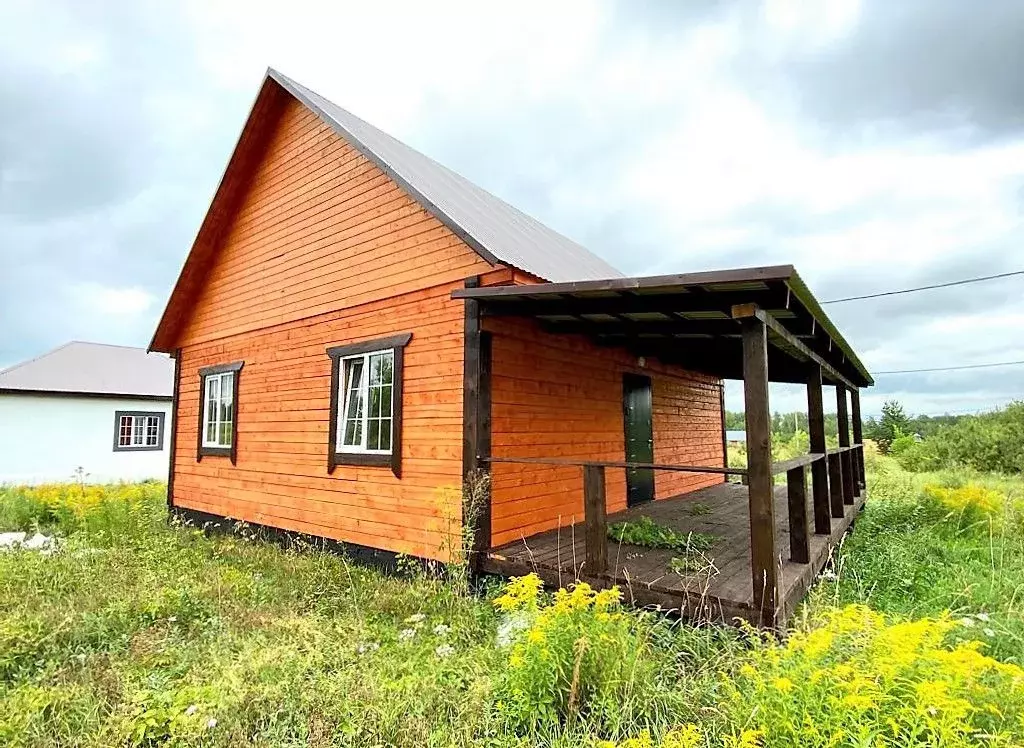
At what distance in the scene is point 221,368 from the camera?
9.73 meters

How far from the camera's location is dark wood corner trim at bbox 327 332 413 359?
21.4ft

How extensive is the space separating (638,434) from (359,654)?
6121 mm

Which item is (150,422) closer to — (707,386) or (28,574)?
(28,574)

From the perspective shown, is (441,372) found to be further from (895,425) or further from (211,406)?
(895,425)

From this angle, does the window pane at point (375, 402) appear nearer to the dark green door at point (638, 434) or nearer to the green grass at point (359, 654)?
the green grass at point (359, 654)

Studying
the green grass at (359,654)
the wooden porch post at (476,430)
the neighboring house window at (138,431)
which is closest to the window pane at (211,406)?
the green grass at (359,654)

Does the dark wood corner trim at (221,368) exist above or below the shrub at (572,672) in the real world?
above

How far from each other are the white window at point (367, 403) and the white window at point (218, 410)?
11.0ft

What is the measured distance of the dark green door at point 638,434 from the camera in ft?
29.1

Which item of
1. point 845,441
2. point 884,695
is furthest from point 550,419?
point 845,441

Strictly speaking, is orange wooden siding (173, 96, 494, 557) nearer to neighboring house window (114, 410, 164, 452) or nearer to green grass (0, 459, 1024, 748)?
green grass (0, 459, 1024, 748)

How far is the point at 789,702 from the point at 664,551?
129 inches

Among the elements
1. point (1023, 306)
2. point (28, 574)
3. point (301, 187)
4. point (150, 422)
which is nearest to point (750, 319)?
point (301, 187)

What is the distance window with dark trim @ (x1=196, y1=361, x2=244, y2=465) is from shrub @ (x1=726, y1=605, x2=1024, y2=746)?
348 inches
